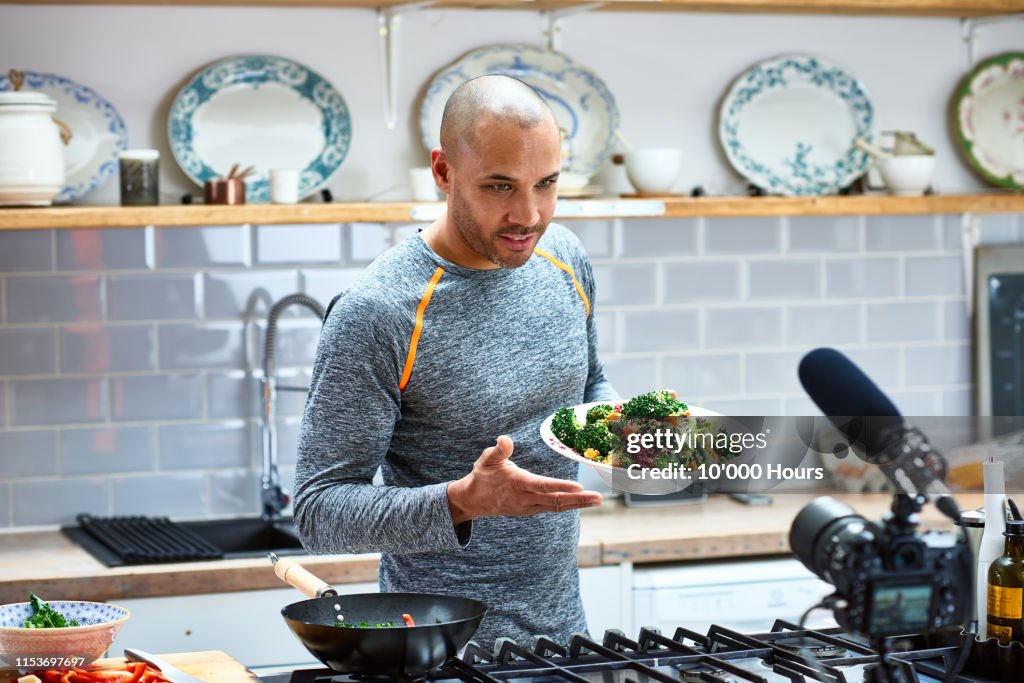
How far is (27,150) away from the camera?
9.70 ft

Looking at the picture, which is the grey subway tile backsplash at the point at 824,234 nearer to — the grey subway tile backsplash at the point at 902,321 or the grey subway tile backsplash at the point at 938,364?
the grey subway tile backsplash at the point at 902,321

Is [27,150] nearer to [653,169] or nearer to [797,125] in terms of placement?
[653,169]

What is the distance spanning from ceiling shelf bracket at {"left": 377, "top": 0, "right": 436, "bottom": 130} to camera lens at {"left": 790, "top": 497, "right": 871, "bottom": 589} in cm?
198

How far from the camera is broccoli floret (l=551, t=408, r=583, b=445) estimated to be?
1.97 meters

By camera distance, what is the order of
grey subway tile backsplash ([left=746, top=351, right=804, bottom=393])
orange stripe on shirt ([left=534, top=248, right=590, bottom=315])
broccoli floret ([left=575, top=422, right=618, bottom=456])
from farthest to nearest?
→ grey subway tile backsplash ([left=746, top=351, right=804, bottom=393]) < orange stripe on shirt ([left=534, top=248, right=590, bottom=315]) < broccoli floret ([left=575, top=422, right=618, bottom=456])

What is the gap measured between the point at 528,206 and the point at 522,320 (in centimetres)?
22

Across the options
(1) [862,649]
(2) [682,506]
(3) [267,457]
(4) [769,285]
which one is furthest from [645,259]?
(1) [862,649]

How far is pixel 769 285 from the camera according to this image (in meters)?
3.77

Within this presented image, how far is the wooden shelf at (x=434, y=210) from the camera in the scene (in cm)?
294

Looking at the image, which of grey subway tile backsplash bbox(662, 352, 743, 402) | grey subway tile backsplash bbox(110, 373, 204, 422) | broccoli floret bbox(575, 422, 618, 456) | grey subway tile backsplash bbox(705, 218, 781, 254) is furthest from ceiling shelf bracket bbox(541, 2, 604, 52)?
broccoli floret bbox(575, 422, 618, 456)

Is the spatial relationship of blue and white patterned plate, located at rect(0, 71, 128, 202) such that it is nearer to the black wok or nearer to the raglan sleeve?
the raglan sleeve

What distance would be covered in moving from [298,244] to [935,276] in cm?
182

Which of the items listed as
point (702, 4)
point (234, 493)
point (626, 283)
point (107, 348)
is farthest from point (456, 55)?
point (234, 493)

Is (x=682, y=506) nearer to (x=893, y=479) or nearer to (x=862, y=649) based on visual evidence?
(x=862, y=649)
